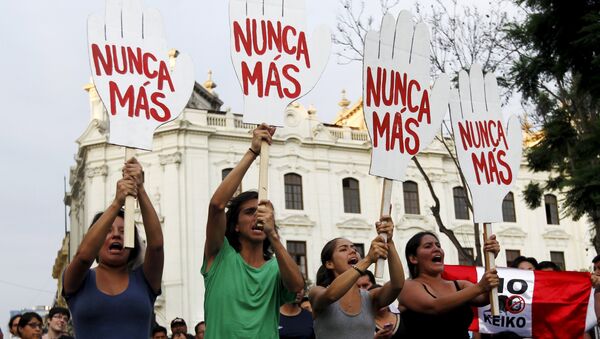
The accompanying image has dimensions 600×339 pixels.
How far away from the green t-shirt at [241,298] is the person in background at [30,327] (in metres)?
3.65

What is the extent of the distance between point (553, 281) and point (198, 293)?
24.6 meters

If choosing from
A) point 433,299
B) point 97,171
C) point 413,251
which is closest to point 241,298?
point 433,299

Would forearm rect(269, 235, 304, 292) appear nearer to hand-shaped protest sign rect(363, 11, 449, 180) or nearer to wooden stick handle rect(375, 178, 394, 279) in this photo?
wooden stick handle rect(375, 178, 394, 279)

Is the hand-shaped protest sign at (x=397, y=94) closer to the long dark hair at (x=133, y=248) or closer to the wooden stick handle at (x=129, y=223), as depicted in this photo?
the long dark hair at (x=133, y=248)

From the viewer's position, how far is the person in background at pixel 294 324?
7043 mm

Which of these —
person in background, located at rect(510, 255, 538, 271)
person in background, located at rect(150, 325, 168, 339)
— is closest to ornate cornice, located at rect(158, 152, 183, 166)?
person in background, located at rect(150, 325, 168, 339)

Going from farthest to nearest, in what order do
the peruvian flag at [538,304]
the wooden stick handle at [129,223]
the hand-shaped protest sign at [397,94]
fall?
→ 1. the peruvian flag at [538,304]
2. the hand-shaped protest sign at [397,94]
3. the wooden stick handle at [129,223]

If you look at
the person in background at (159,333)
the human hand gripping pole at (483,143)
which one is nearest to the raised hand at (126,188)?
the human hand gripping pole at (483,143)

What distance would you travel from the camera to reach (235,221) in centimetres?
523

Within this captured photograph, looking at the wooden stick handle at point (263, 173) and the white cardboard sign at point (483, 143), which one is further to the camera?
the white cardboard sign at point (483, 143)

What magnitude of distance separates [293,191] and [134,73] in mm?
29465

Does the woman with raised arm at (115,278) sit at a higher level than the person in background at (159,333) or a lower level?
higher

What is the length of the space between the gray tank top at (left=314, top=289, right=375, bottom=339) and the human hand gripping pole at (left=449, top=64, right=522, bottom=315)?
1.53 metres

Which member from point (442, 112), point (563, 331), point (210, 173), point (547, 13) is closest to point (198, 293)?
point (210, 173)
